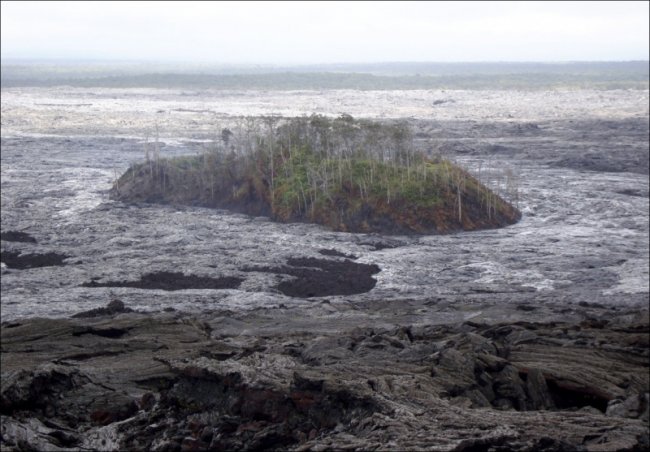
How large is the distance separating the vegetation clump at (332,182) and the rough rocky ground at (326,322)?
1936 millimetres

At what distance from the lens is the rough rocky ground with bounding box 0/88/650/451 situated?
16.6 meters

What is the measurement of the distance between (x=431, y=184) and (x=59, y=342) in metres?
27.2

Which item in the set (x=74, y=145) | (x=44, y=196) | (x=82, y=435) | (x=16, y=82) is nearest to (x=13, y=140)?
(x=74, y=145)

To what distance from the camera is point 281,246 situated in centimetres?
4269

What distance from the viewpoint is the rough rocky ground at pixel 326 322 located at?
16625 mm

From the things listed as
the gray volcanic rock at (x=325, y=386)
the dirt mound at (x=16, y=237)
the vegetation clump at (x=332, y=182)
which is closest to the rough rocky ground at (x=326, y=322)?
the gray volcanic rock at (x=325, y=386)

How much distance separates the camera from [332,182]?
50688 mm

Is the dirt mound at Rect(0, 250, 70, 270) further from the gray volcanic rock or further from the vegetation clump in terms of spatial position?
the vegetation clump

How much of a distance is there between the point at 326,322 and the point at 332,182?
20973mm

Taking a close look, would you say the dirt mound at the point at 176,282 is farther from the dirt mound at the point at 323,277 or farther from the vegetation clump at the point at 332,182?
the vegetation clump at the point at 332,182

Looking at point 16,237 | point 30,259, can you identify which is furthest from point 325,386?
point 16,237

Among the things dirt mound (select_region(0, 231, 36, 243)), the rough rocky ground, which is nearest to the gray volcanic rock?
the rough rocky ground

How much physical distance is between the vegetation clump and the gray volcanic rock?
61.0 feet

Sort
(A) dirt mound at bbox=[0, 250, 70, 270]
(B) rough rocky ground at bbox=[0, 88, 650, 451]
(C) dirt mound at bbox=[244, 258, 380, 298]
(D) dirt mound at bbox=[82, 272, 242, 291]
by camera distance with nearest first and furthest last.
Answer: (B) rough rocky ground at bbox=[0, 88, 650, 451] → (C) dirt mound at bbox=[244, 258, 380, 298] → (D) dirt mound at bbox=[82, 272, 242, 291] → (A) dirt mound at bbox=[0, 250, 70, 270]
